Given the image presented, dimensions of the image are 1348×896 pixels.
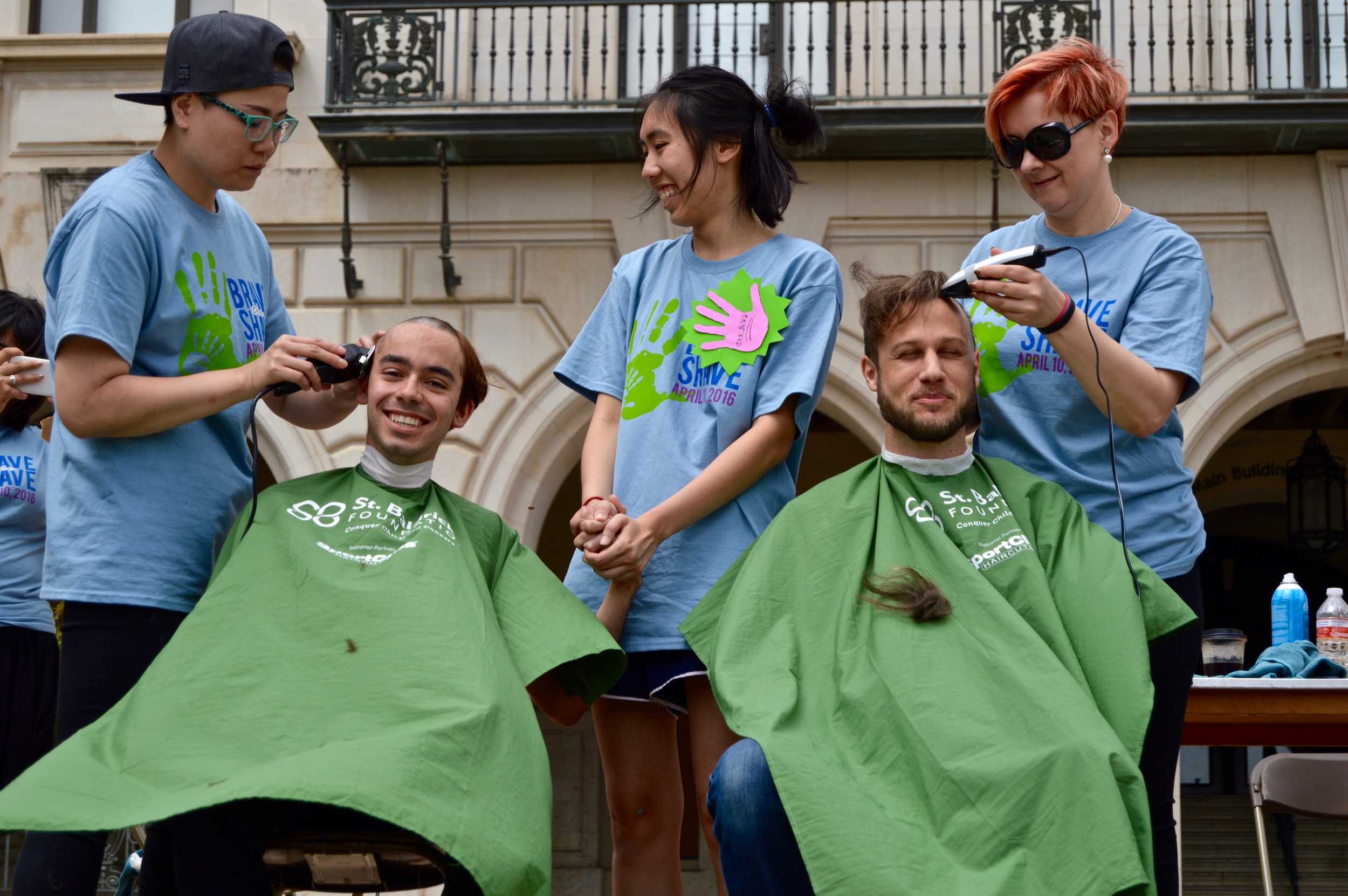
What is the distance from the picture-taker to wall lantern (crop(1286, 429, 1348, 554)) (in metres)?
12.0

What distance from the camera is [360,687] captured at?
8.71ft

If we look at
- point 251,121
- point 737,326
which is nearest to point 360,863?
point 737,326

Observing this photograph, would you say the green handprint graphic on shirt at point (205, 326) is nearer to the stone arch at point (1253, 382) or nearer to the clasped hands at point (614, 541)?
the clasped hands at point (614, 541)

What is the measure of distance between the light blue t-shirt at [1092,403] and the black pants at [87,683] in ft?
5.32

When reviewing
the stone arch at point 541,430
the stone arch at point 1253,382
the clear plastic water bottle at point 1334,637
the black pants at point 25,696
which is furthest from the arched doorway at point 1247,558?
the black pants at point 25,696

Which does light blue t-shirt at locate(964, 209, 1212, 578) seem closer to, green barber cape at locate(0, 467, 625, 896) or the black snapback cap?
green barber cape at locate(0, 467, 625, 896)

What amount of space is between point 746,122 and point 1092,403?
90cm

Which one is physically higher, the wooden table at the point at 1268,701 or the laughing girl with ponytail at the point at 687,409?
the laughing girl with ponytail at the point at 687,409

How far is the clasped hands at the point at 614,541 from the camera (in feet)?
9.65

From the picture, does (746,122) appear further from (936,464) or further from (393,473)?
(393,473)

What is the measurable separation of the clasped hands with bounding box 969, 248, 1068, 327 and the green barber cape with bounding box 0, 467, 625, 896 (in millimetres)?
906

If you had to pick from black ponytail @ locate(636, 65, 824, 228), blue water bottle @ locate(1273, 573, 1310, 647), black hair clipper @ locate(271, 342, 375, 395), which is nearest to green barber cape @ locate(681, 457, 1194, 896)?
black ponytail @ locate(636, 65, 824, 228)

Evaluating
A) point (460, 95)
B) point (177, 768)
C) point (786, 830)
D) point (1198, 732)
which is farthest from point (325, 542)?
point (460, 95)

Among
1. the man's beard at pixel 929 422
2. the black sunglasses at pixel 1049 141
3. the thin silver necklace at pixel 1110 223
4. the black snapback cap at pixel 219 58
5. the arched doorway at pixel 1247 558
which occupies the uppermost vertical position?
the black snapback cap at pixel 219 58
